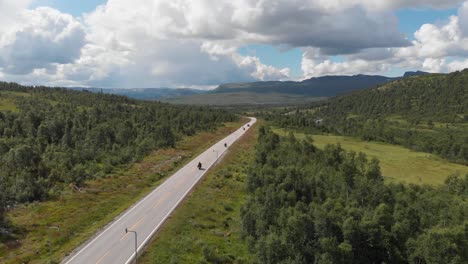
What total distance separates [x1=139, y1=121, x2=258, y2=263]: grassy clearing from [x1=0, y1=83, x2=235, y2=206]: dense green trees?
24814 millimetres

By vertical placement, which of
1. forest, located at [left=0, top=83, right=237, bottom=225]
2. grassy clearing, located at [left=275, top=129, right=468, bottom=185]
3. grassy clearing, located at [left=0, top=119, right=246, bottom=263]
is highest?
forest, located at [left=0, top=83, right=237, bottom=225]

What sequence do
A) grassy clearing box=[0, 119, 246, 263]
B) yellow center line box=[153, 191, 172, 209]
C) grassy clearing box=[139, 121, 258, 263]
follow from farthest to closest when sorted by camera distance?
yellow center line box=[153, 191, 172, 209] < grassy clearing box=[139, 121, 258, 263] < grassy clearing box=[0, 119, 246, 263]

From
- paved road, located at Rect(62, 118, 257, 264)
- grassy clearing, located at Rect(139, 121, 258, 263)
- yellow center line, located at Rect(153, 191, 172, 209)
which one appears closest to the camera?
paved road, located at Rect(62, 118, 257, 264)

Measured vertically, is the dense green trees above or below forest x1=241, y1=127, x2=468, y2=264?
above

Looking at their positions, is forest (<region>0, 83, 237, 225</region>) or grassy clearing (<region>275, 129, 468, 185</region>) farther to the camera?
grassy clearing (<region>275, 129, 468, 185</region>)

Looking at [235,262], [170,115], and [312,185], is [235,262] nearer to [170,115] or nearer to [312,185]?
[312,185]

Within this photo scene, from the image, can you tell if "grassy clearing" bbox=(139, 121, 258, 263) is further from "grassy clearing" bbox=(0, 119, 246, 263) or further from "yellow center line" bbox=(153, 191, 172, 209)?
"grassy clearing" bbox=(0, 119, 246, 263)

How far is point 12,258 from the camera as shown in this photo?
42.5 meters

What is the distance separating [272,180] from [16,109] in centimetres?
15363

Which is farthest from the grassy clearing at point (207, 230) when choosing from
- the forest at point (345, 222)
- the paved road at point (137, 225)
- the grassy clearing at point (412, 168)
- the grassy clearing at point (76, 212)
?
the grassy clearing at point (412, 168)

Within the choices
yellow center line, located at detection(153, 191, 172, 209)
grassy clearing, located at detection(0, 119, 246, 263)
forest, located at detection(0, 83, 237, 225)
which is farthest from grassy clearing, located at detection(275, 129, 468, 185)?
forest, located at detection(0, 83, 237, 225)

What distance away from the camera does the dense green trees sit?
69.8 m

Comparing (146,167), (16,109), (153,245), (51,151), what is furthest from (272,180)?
(16,109)

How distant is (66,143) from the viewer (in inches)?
4621
